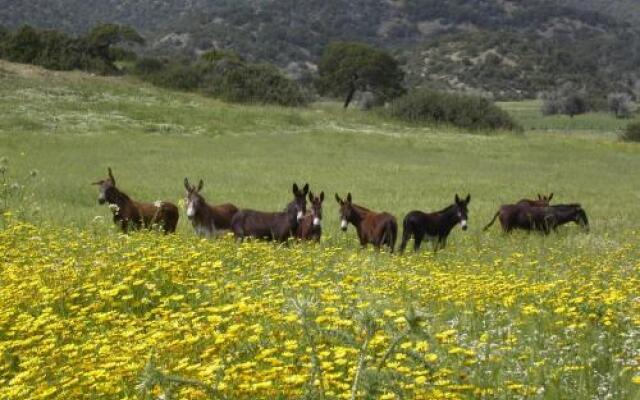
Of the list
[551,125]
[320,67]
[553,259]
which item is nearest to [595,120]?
[551,125]

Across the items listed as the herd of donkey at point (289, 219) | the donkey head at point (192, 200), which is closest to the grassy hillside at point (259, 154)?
the herd of donkey at point (289, 219)

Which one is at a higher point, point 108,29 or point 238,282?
point 108,29

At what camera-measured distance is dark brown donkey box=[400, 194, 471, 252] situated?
1520cm

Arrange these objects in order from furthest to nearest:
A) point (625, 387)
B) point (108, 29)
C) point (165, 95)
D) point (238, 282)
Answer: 1. point (108, 29)
2. point (165, 95)
3. point (238, 282)
4. point (625, 387)

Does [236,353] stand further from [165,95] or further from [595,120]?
[595,120]

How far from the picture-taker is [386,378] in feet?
15.2

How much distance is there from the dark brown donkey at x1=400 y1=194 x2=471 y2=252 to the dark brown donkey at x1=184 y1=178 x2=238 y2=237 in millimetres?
3705

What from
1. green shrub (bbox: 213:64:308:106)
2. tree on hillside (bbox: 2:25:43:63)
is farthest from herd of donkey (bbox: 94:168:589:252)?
tree on hillside (bbox: 2:25:43:63)

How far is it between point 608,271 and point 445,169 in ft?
84.1

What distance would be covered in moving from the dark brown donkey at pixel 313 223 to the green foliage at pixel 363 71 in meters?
66.9

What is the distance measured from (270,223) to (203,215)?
1.42m

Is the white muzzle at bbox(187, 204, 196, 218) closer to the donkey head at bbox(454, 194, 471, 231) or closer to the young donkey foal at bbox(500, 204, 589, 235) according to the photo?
the donkey head at bbox(454, 194, 471, 231)

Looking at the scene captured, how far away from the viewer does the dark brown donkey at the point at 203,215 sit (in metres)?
15.1

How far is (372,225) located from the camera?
49.6 feet
